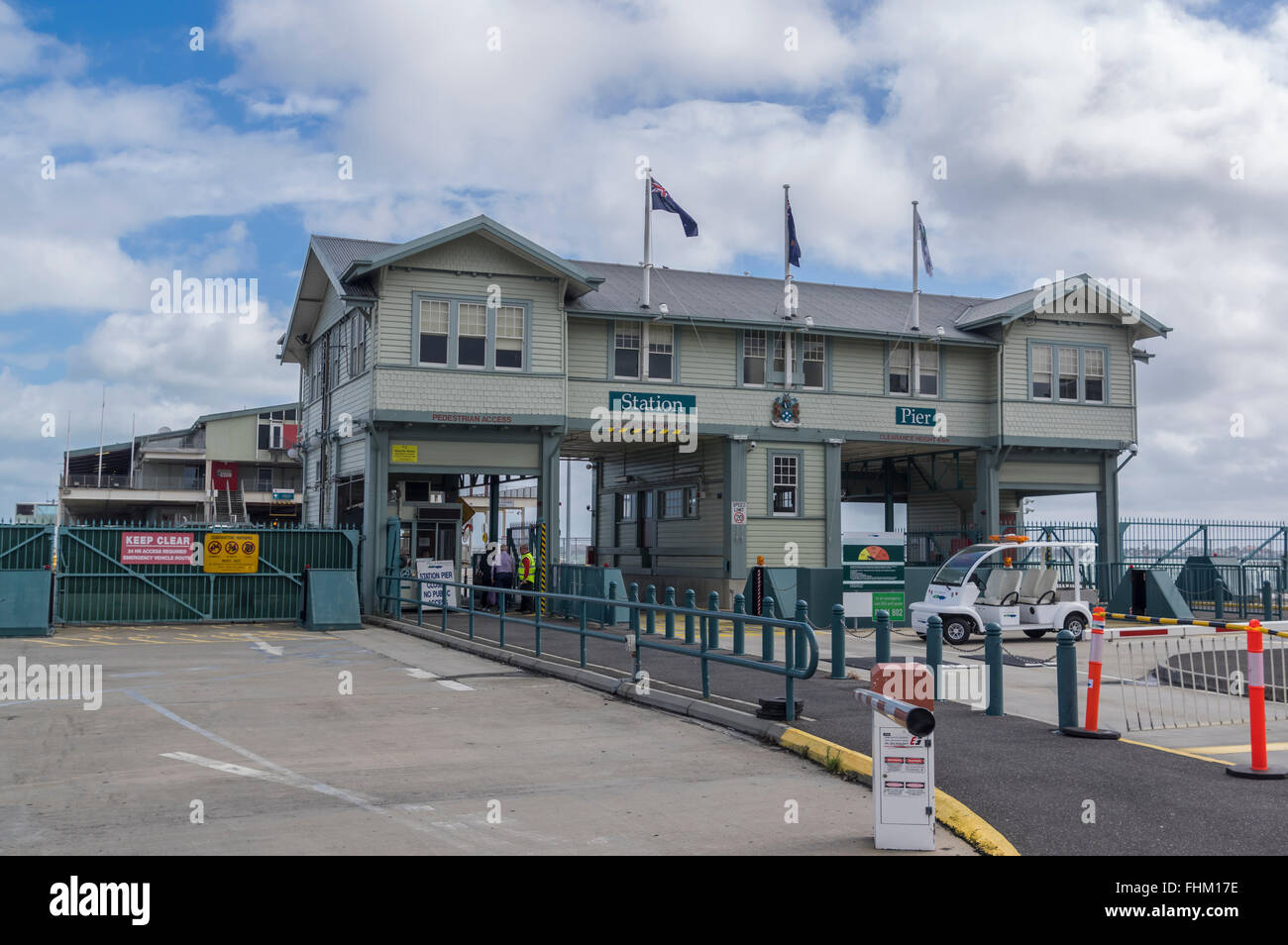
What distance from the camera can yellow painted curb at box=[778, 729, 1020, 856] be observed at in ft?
24.0

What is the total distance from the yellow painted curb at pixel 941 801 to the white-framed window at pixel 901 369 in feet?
72.6

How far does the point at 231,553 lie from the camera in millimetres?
26344

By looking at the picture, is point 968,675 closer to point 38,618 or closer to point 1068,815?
point 1068,815

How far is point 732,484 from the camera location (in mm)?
29625

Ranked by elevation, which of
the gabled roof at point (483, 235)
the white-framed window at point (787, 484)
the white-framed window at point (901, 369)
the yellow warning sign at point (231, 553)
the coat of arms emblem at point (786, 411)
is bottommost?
the yellow warning sign at point (231, 553)

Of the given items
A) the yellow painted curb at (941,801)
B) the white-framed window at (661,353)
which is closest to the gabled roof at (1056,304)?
the white-framed window at (661,353)

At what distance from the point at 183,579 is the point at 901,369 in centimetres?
1912

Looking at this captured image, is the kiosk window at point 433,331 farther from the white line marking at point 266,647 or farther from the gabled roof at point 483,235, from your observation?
the white line marking at point 266,647

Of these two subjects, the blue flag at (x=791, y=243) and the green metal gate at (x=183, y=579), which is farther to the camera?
the blue flag at (x=791, y=243)

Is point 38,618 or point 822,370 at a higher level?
point 822,370

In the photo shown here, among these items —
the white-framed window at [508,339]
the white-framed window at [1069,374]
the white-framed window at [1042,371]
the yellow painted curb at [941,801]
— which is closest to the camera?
the yellow painted curb at [941,801]

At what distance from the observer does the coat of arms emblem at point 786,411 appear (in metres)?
30.2

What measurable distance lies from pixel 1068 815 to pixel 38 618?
834 inches
